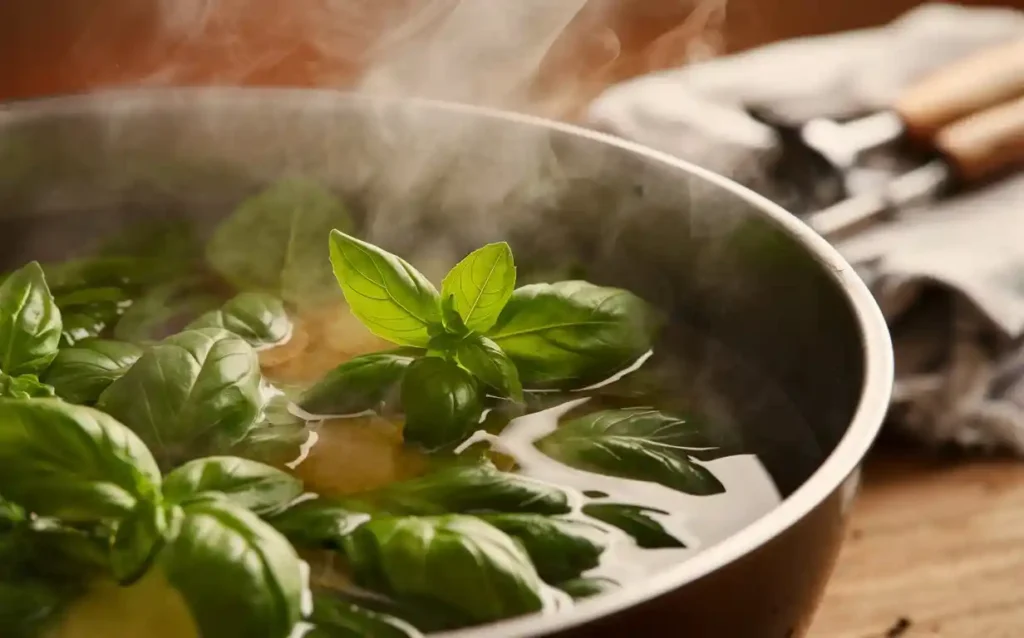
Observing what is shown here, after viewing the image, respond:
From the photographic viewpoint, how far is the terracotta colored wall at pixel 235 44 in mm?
1020

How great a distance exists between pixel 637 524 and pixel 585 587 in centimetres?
6

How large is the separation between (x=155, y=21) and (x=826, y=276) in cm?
75

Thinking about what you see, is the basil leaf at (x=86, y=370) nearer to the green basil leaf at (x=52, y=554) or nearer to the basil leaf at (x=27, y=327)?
the basil leaf at (x=27, y=327)

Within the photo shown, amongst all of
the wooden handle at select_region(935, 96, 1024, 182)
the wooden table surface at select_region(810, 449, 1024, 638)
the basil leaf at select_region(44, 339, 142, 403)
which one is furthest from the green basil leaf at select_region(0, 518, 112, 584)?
the wooden handle at select_region(935, 96, 1024, 182)

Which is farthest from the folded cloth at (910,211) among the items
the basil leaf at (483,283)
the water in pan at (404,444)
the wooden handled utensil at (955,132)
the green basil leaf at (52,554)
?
the green basil leaf at (52,554)

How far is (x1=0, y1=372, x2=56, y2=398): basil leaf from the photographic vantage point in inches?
19.4

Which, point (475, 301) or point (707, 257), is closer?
point (475, 301)

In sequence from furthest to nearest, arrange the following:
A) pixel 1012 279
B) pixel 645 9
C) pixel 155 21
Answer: pixel 645 9
pixel 155 21
pixel 1012 279

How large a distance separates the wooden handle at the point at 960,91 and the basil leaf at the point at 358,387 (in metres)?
0.78

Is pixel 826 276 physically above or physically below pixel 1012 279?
above

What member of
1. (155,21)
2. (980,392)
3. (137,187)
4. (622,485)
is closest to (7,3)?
(155,21)

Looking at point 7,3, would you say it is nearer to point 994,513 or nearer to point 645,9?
point 645,9

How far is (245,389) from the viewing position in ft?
1.65

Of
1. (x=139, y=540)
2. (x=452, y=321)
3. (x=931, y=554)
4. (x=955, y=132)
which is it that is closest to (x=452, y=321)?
(x=452, y=321)
